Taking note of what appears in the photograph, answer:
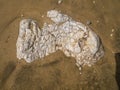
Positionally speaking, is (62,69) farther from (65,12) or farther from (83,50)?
(65,12)

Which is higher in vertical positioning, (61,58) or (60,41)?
(60,41)

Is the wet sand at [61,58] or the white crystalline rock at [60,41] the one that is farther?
the white crystalline rock at [60,41]

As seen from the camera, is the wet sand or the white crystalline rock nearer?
the wet sand

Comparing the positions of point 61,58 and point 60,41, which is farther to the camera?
point 60,41
